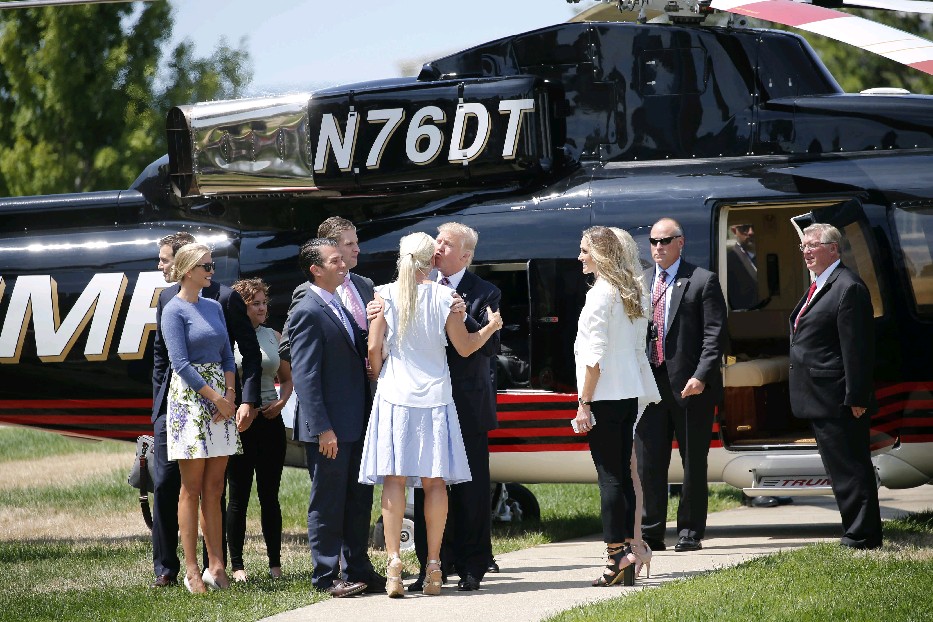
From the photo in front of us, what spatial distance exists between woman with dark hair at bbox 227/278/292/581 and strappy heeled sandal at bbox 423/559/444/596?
1216 millimetres

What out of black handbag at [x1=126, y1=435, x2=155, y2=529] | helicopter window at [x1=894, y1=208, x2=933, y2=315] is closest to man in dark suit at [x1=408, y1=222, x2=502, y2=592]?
black handbag at [x1=126, y1=435, x2=155, y2=529]

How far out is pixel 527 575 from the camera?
706 centimetres

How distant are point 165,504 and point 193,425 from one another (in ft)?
1.91

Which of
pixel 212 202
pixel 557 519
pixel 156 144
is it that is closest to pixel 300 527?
pixel 557 519

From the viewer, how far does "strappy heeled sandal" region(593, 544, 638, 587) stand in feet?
21.2

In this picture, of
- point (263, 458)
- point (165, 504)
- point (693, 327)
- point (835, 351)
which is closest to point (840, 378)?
point (835, 351)

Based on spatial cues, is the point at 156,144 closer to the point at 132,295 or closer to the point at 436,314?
the point at 132,295

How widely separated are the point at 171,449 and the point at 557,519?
3.99 meters

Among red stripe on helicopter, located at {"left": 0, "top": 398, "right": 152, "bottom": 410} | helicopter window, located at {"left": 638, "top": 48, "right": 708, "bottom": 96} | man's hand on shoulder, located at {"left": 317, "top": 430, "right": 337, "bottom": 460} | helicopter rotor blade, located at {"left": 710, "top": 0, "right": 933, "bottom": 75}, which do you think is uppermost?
helicopter rotor blade, located at {"left": 710, "top": 0, "right": 933, "bottom": 75}

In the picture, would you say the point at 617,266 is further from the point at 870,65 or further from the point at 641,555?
the point at 870,65

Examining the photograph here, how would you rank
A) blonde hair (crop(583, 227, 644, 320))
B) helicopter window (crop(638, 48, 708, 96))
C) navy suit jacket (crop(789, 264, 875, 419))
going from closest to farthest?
1. blonde hair (crop(583, 227, 644, 320))
2. navy suit jacket (crop(789, 264, 875, 419))
3. helicopter window (crop(638, 48, 708, 96))

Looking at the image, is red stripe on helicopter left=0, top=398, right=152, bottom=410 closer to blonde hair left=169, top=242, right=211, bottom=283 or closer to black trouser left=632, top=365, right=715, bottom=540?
blonde hair left=169, top=242, right=211, bottom=283

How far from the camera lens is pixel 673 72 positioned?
8.38 m

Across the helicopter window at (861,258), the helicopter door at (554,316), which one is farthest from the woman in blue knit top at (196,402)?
the helicopter window at (861,258)
